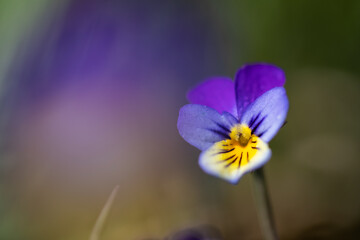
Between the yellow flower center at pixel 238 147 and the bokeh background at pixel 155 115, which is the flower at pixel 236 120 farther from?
the bokeh background at pixel 155 115

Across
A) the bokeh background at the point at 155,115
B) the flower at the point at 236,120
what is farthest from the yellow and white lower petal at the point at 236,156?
the bokeh background at the point at 155,115

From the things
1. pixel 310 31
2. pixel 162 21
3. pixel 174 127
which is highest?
pixel 162 21

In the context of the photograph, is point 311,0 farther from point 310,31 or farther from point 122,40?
point 122,40

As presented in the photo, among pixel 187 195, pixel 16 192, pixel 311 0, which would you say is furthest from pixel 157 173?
pixel 311 0

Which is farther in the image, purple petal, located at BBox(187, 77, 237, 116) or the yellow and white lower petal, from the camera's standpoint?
purple petal, located at BBox(187, 77, 237, 116)

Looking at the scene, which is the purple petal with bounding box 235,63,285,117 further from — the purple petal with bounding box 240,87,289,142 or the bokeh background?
the bokeh background

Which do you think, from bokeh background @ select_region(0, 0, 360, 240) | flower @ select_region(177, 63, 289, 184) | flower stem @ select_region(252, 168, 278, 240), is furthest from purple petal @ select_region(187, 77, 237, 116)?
bokeh background @ select_region(0, 0, 360, 240)

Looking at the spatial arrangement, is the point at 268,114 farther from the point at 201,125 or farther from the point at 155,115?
the point at 155,115
